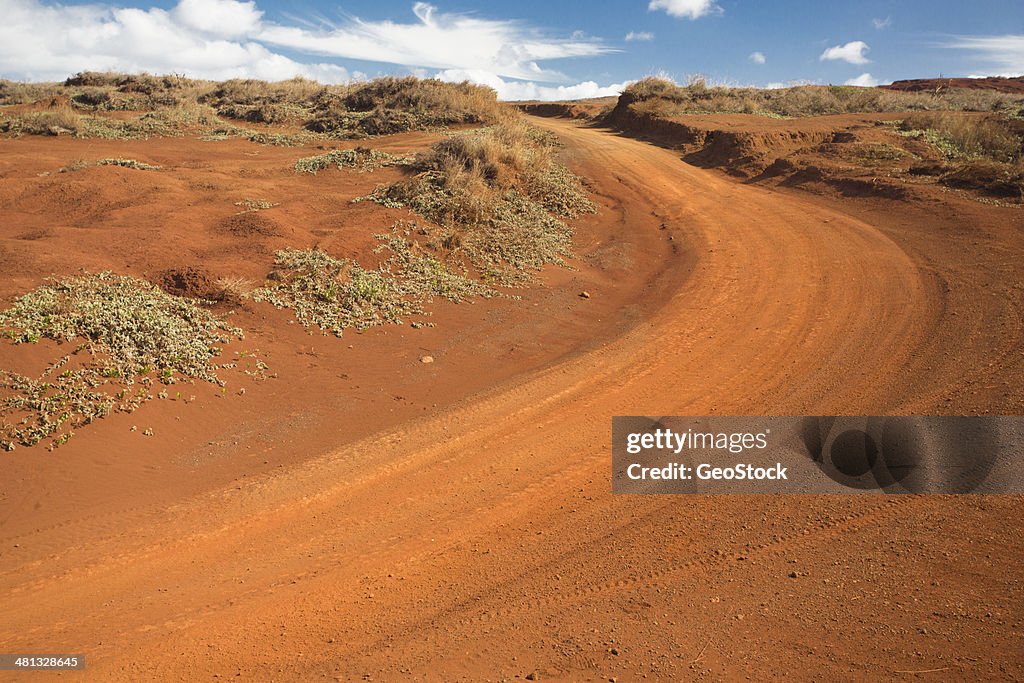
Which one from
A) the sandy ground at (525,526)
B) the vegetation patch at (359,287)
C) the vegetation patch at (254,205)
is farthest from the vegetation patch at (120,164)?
the vegetation patch at (359,287)

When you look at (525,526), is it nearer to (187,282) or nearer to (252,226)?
(187,282)

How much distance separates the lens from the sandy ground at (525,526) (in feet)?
12.8

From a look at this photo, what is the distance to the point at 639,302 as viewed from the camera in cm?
995

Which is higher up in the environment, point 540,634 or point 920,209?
point 920,209

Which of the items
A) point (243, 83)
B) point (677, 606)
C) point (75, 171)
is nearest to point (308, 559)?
point (677, 606)

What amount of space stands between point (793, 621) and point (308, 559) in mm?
3572

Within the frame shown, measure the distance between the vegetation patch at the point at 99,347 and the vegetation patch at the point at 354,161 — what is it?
745 cm

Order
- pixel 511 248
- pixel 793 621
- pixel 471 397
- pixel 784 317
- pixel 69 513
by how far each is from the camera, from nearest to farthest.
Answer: pixel 793 621, pixel 69 513, pixel 471 397, pixel 784 317, pixel 511 248

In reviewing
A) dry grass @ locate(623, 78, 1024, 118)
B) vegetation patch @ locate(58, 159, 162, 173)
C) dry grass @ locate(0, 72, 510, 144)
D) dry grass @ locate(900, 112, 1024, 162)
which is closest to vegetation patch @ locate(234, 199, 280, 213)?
vegetation patch @ locate(58, 159, 162, 173)

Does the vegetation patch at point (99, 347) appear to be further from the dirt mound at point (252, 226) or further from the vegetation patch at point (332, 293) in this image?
the dirt mound at point (252, 226)

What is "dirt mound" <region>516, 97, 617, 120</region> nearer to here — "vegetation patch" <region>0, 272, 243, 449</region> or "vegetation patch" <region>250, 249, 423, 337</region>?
"vegetation patch" <region>250, 249, 423, 337</region>

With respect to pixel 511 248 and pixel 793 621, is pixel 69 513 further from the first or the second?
pixel 511 248

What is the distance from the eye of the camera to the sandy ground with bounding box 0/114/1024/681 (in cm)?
390

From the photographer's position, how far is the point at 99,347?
22.2 feet
